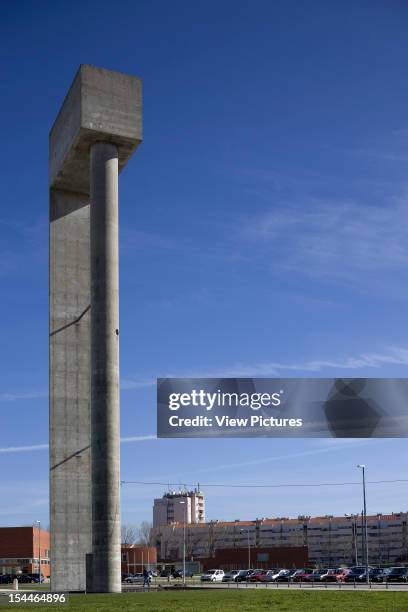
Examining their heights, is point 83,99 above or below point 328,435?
above

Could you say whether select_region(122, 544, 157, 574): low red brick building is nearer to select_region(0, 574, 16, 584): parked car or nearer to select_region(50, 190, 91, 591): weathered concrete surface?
select_region(0, 574, 16, 584): parked car

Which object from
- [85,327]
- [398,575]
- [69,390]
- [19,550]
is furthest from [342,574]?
[19,550]

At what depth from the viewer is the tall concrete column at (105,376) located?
44938 millimetres

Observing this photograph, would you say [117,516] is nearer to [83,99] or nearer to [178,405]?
[178,405]

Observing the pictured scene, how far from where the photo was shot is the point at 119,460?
45.8 m

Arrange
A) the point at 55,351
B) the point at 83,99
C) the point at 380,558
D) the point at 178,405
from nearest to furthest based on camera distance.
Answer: the point at 178,405
the point at 83,99
the point at 55,351
the point at 380,558

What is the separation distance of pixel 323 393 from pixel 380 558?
15090 centimetres

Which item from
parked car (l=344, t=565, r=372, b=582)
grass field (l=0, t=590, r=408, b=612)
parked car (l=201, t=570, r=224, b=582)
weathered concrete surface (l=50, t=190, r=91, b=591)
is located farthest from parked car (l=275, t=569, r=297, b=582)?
grass field (l=0, t=590, r=408, b=612)

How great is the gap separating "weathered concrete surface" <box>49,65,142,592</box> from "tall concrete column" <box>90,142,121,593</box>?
0.17 feet

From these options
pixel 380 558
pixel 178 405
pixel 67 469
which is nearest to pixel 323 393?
pixel 178 405

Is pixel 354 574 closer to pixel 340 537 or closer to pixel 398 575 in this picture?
pixel 398 575

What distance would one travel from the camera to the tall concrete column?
44.9 m

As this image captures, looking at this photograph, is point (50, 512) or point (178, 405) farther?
point (50, 512)

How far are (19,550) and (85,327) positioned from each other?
69.1 meters
